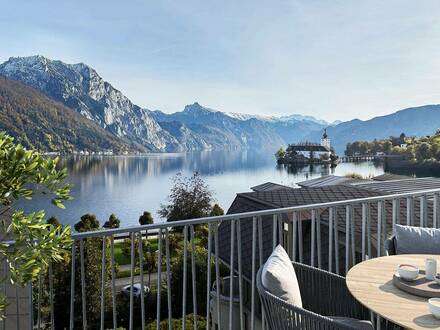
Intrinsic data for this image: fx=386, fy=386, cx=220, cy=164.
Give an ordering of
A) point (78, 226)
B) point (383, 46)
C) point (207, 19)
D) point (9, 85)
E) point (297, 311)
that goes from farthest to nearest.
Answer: point (9, 85)
point (78, 226)
point (207, 19)
point (383, 46)
point (297, 311)

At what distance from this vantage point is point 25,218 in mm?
1617

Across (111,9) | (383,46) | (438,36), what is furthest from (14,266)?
(111,9)

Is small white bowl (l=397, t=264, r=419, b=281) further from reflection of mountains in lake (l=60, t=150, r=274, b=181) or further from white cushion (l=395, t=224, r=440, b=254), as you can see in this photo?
reflection of mountains in lake (l=60, t=150, r=274, b=181)

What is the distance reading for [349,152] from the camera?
4781 inches

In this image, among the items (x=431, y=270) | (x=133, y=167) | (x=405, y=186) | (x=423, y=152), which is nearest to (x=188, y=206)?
(x=405, y=186)

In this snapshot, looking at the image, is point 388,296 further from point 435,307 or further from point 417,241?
point 417,241

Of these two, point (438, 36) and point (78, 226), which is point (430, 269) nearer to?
point (438, 36)

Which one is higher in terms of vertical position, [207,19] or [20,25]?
[20,25]

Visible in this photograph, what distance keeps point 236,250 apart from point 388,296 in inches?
416

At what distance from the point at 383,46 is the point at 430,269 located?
1790 cm

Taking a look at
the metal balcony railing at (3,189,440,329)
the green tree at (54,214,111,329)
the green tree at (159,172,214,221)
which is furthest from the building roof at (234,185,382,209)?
the green tree at (159,172,214,221)

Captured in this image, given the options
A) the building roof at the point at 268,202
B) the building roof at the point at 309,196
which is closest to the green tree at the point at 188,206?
the building roof at the point at 268,202

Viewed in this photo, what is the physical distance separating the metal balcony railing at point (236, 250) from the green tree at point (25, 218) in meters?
0.60

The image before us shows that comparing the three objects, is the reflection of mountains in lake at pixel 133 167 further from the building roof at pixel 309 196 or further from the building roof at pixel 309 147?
the building roof at pixel 309 196
